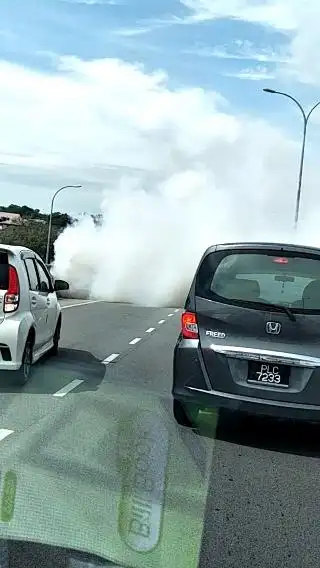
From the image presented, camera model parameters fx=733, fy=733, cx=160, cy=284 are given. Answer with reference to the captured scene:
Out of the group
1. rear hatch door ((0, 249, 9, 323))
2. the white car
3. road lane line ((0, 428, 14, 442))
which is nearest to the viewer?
road lane line ((0, 428, 14, 442))

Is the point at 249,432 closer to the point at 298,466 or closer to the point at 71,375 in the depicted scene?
the point at 298,466

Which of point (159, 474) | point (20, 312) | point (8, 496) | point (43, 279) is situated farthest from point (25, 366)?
point (8, 496)

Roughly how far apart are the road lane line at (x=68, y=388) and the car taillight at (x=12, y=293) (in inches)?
42.9

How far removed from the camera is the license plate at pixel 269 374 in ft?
20.9

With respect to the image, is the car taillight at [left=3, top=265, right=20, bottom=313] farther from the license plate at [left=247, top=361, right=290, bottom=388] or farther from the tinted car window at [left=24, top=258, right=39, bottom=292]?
the license plate at [left=247, top=361, right=290, bottom=388]

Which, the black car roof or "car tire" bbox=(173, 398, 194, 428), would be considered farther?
"car tire" bbox=(173, 398, 194, 428)

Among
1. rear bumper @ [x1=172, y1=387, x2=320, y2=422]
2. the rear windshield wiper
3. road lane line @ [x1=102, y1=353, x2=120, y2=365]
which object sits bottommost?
road lane line @ [x1=102, y1=353, x2=120, y2=365]

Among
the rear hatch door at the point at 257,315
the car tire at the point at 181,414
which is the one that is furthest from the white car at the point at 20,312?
the rear hatch door at the point at 257,315

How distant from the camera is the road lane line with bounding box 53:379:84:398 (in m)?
8.35

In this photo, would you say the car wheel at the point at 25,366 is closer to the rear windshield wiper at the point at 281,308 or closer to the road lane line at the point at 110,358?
Result: the road lane line at the point at 110,358

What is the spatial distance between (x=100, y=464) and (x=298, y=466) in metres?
1.62

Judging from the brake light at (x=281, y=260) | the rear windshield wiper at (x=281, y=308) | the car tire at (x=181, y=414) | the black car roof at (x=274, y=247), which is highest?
the black car roof at (x=274, y=247)

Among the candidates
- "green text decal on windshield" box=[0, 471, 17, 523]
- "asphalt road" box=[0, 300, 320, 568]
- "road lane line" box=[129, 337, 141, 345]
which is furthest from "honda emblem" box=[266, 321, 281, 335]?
"road lane line" box=[129, 337, 141, 345]

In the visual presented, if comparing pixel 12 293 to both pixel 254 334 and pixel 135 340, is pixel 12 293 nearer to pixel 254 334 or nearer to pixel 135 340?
pixel 254 334
